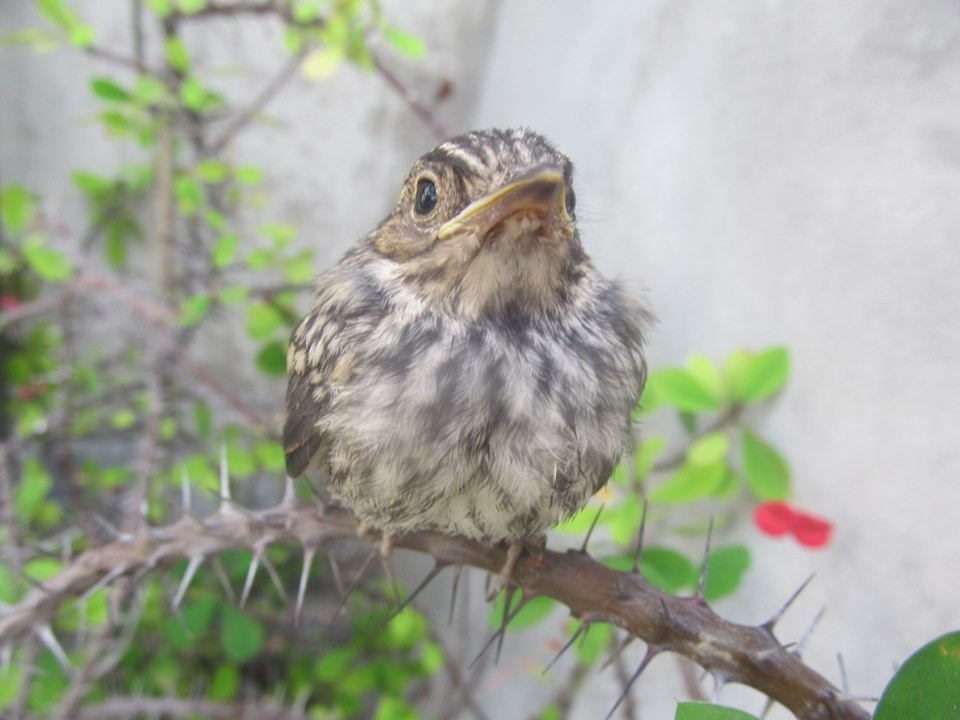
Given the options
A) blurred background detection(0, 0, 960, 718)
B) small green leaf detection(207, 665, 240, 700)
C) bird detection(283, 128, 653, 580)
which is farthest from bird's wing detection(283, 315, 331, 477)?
small green leaf detection(207, 665, 240, 700)

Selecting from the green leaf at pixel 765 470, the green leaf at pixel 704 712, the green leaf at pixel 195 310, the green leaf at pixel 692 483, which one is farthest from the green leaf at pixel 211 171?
the green leaf at pixel 704 712

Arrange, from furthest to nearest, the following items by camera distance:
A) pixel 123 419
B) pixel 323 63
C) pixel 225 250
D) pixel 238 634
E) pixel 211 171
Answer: pixel 123 419 < pixel 238 634 < pixel 211 171 < pixel 225 250 < pixel 323 63

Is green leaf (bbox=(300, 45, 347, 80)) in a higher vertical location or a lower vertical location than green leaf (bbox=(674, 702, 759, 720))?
higher

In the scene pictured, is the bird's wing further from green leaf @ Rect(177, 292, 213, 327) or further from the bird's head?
green leaf @ Rect(177, 292, 213, 327)

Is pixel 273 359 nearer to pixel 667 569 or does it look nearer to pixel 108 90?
pixel 108 90

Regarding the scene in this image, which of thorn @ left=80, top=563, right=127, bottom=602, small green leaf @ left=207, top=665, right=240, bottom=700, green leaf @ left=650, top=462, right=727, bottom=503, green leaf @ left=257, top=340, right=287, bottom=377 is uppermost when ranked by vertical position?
green leaf @ left=650, top=462, right=727, bottom=503

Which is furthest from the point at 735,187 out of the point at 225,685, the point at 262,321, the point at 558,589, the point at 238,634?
the point at 225,685

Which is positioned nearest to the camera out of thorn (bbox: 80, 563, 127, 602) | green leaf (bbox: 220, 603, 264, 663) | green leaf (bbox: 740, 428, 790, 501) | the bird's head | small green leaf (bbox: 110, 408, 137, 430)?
the bird's head

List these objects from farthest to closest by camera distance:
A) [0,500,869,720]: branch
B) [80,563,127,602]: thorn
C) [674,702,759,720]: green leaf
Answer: [80,563,127,602]: thorn
[0,500,869,720]: branch
[674,702,759,720]: green leaf
